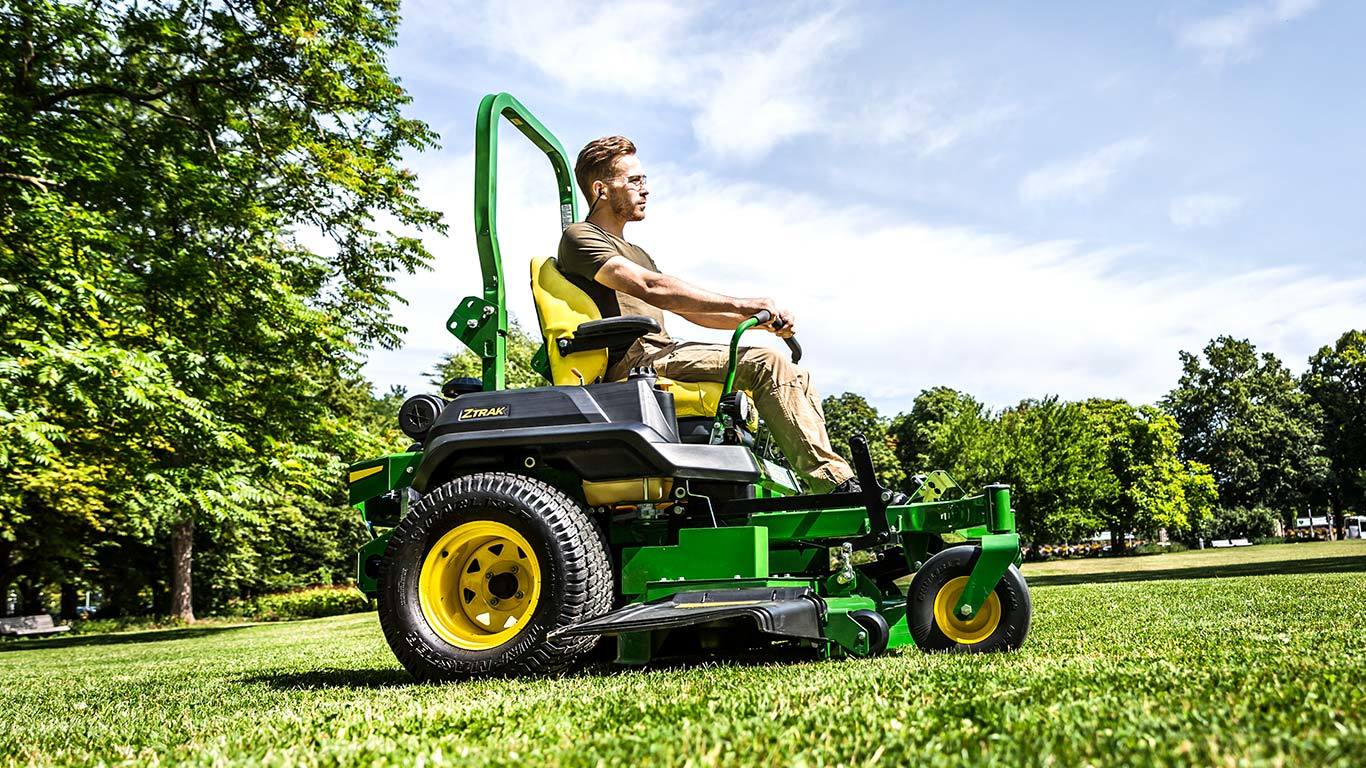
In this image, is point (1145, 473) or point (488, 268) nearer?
point (488, 268)

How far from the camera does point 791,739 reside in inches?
91.1

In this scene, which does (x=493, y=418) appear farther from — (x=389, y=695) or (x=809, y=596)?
(x=809, y=596)

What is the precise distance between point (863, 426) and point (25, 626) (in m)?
44.7

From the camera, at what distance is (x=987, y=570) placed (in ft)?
14.0

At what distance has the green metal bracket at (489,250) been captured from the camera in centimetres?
502

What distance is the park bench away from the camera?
2878cm

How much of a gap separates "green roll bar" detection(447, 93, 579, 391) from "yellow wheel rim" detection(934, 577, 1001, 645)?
89.0 inches

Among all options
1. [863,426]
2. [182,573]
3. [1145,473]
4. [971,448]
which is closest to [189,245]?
[182,573]

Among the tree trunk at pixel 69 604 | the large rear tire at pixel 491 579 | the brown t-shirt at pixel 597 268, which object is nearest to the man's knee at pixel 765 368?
the brown t-shirt at pixel 597 268

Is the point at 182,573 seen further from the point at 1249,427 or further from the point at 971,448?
the point at 1249,427

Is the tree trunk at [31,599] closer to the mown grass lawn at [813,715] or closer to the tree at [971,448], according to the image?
the tree at [971,448]

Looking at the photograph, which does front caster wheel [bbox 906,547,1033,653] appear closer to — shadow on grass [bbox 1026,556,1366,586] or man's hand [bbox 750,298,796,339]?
man's hand [bbox 750,298,796,339]

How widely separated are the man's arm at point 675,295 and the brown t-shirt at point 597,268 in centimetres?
8

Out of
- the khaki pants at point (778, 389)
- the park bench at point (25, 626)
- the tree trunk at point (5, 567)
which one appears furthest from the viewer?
the park bench at point (25, 626)
